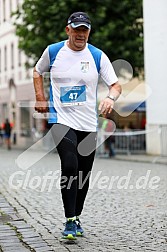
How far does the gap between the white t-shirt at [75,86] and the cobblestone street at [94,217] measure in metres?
1.06

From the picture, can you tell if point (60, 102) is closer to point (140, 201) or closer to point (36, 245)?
point (36, 245)

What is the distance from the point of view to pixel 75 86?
593 centimetres

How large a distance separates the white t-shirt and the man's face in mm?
69

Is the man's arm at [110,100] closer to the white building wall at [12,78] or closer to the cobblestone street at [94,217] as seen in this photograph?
the cobblestone street at [94,217]

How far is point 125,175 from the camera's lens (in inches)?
567

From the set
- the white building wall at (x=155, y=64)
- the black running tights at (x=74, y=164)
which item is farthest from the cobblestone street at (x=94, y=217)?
the white building wall at (x=155, y=64)

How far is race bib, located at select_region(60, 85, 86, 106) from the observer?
591 cm

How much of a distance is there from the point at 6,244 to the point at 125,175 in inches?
348

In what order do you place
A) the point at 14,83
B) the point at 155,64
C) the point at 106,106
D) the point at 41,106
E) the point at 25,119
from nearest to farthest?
the point at 106,106 < the point at 41,106 < the point at 155,64 < the point at 25,119 < the point at 14,83

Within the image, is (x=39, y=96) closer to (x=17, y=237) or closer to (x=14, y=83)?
(x=17, y=237)

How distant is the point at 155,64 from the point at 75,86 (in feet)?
61.7

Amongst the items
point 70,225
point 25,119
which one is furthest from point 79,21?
point 25,119

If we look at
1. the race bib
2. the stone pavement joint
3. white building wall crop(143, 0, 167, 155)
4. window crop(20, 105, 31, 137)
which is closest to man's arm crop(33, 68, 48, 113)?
the race bib

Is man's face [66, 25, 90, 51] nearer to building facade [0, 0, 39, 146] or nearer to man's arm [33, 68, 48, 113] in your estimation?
man's arm [33, 68, 48, 113]
